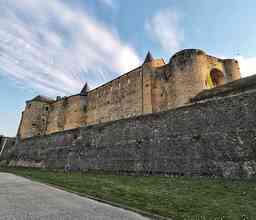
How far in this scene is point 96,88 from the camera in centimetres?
3403

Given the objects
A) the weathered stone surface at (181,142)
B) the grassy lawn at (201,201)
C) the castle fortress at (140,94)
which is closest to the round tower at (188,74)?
the castle fortress at (140,94)

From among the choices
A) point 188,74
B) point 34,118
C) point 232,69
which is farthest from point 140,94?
point 34,118

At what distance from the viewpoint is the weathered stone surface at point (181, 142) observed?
7.71 metres

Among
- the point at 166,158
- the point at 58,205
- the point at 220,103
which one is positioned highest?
the point at 220,103

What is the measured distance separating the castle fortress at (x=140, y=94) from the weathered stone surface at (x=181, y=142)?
905 centimetres

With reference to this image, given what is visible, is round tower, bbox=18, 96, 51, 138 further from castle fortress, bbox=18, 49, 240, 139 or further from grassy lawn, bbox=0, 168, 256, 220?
Answer: grassy lawn, bbox=0, 168, 256, 220

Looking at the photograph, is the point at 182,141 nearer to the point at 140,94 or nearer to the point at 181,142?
the point at 181,142

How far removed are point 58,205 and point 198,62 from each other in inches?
771

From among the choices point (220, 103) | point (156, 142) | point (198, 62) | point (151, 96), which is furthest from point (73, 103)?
point (220, 103)

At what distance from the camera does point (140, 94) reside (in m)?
25.1

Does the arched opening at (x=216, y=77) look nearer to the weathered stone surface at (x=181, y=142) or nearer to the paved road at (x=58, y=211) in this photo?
the weathered stone surface at (x=181, y=142)

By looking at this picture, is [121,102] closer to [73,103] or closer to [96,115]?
[96,115]

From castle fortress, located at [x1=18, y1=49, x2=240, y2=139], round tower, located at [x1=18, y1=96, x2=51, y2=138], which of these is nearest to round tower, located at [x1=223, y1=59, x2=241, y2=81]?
castle fortress, located at [x1=18, y1=49, x2=240, y2=139]

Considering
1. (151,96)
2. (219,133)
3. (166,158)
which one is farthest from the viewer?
(151,96)
